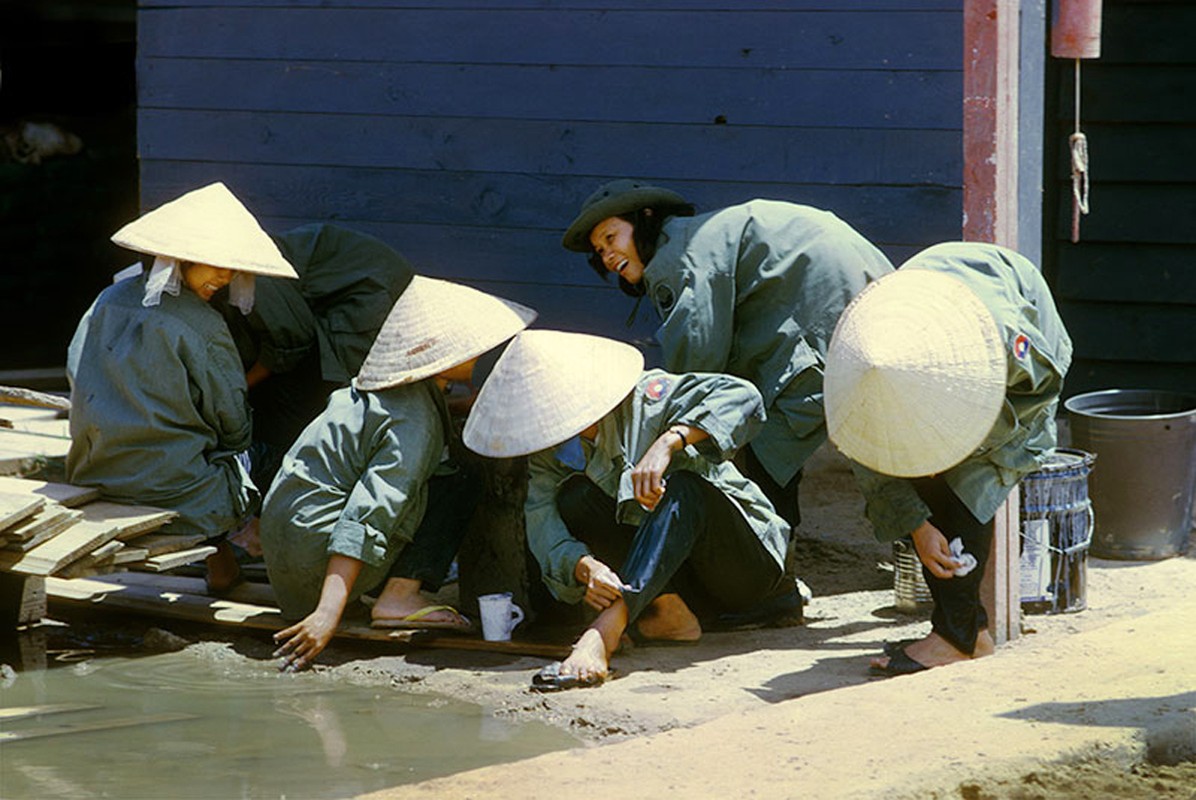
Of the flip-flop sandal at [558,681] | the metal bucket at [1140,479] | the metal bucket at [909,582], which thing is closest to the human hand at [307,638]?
the flip-flop sandal at [558,681]

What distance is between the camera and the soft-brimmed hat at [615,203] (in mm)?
6617

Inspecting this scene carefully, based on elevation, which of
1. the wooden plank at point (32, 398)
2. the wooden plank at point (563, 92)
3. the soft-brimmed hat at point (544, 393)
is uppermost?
the wooden plank at point (563, 92)

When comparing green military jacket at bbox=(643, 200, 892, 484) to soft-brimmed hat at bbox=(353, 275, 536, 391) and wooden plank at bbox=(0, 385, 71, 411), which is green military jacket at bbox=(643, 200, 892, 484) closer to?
soft-brimmed hat at bbox=(353, 275, 536, 391)

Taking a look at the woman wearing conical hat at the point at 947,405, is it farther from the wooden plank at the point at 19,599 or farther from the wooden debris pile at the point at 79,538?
the wooden plank at the point at 19,599

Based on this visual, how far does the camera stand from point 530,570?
252 inches

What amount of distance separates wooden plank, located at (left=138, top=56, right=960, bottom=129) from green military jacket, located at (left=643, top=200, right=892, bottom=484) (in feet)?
3.47

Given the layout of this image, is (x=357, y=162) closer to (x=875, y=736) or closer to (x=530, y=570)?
(x=530, y=570)

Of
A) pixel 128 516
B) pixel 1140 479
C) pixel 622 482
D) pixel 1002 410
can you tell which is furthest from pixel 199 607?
pixel 1140 479

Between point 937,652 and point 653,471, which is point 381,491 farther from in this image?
point 937,652

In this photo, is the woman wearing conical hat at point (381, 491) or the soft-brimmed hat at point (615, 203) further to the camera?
the soft-brimmed hat at point (615, 203)

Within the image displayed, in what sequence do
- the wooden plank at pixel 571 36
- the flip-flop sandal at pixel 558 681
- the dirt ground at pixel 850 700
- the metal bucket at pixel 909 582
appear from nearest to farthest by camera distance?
1. the dirt ground at pixel 850 700
2. the flip-flop sandal at pixel 558 681
3. the metal bucket at pixel 909 582
4. the wooden plank at pixel 571 36

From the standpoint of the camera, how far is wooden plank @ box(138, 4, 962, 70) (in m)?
7.42

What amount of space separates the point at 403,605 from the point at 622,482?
970 mm

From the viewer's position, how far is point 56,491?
6.41 m
